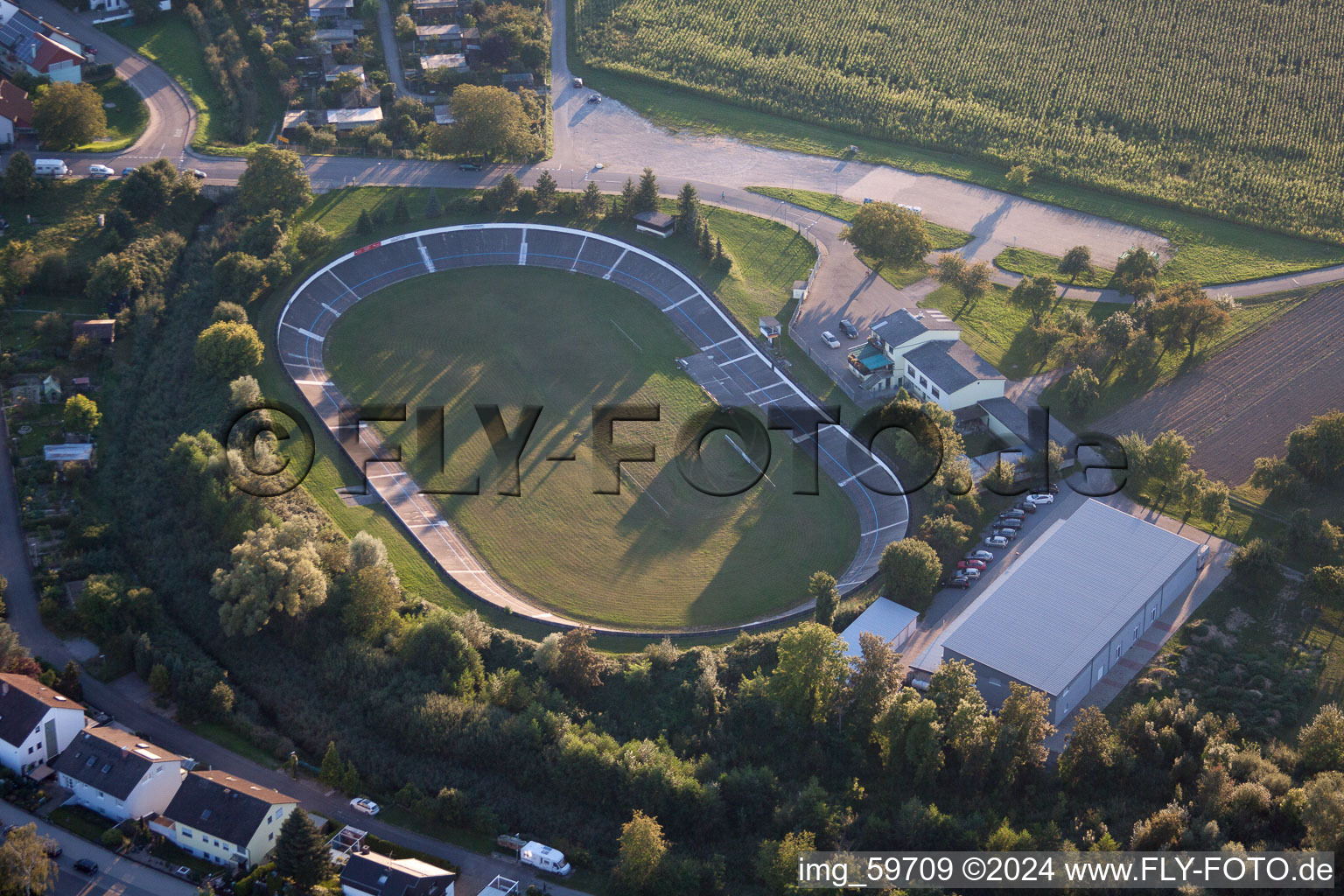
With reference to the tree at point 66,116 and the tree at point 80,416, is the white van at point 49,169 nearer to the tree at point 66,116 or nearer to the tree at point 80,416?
the tree at point 66,116

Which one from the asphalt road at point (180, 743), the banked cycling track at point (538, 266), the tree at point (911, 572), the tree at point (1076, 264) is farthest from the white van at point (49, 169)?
the tree at point (1076, 264)

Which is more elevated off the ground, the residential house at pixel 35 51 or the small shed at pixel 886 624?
the residential house at pixel 35 51

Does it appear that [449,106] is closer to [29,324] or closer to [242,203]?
[242,203]

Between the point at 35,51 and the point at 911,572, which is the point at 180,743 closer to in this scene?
the point at 911,572

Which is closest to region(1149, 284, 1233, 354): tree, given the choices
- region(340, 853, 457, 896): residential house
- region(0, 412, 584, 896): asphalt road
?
region(0, 412, 584, 896): asphalt road

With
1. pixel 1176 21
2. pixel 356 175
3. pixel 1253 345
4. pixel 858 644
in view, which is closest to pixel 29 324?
pixel 356 175

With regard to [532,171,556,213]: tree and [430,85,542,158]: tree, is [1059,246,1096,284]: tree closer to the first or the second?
Result: [532,171,556,213]: tree
